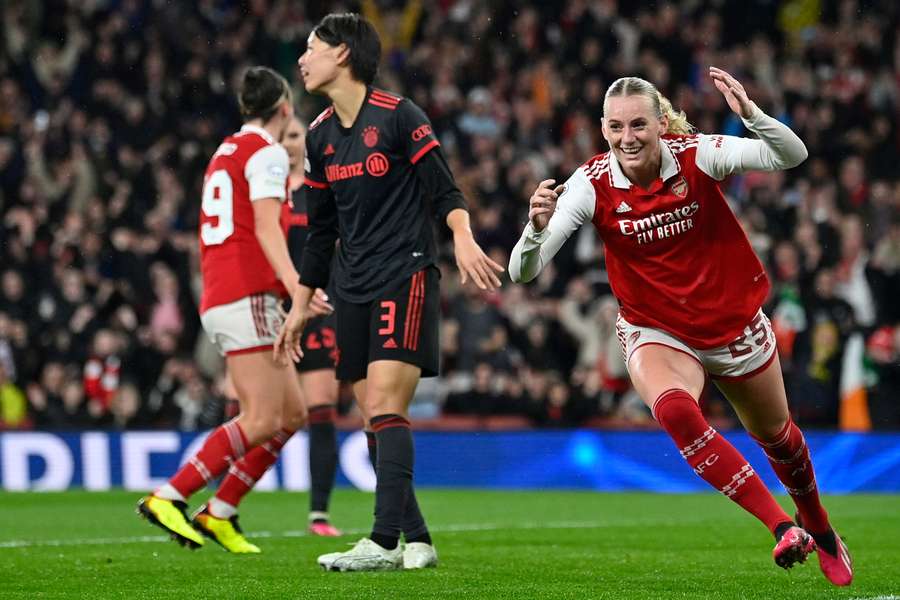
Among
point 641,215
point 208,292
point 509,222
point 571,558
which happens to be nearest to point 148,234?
point 509,222

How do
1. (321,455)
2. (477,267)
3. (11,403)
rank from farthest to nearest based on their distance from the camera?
1. (11,403)
2. (321,455)
3. (477,267)

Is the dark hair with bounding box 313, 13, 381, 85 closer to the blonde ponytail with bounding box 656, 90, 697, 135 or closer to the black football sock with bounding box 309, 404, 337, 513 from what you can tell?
the blonde ponytail with bounding box 656, 90, 697, 135

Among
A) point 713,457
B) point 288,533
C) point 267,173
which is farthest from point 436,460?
point 713,457

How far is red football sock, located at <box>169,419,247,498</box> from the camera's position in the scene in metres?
7.87

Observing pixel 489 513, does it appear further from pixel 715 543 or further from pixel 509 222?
pixel 509 222

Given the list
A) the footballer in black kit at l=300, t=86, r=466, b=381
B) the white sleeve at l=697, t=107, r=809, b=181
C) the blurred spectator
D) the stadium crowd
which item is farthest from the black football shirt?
the blurred spectator

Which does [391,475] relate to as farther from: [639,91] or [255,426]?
[639,91]

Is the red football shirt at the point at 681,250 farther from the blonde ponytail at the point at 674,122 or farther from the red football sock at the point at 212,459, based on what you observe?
the red football sock at the point at 212,459

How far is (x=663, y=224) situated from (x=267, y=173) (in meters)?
2.58

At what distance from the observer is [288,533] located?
31.5ft

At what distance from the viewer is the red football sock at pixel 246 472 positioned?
8.21m

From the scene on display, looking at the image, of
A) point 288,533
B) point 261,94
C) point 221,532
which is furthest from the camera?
point 288,533

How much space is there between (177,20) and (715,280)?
15.6 metres

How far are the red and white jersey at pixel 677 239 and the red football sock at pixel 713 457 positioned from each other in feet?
1.67
